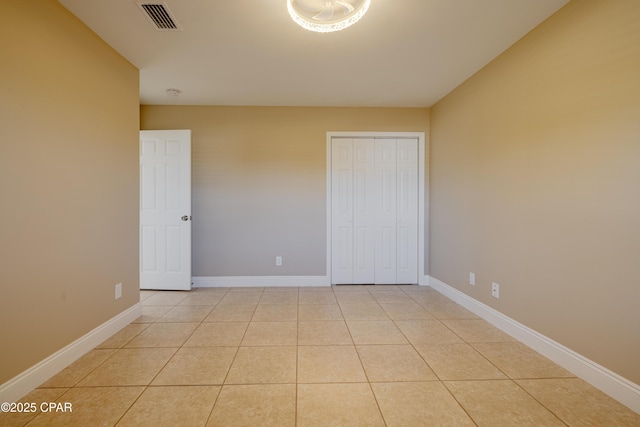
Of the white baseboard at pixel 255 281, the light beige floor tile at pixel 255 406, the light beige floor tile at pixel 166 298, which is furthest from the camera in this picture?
the white baseboard at pixel 255 281

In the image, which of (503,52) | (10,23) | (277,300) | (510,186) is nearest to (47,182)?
(10,23)

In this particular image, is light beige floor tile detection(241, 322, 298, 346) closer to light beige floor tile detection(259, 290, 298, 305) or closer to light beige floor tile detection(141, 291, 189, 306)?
light beige floor tile detection(259, 290, 298, 305)

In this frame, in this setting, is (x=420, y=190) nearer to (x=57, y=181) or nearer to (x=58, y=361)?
(x=57, y=181)

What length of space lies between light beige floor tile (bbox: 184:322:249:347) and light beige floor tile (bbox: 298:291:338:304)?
2.74ft

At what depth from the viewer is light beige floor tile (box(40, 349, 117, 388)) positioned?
1.69 m

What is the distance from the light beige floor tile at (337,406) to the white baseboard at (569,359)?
138 centimetres

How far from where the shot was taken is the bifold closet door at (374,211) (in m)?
3.81

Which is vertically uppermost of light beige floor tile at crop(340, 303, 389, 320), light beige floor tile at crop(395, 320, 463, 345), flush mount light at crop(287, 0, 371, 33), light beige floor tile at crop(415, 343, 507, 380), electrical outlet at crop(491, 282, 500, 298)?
flush mount light at crop(287, 0, 371, 33)

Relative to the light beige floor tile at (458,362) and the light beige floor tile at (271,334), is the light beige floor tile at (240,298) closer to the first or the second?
the light beige floor tile at (271,334)

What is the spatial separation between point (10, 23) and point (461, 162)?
3.74 meters

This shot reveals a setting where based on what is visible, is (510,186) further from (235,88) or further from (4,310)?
(4,310)

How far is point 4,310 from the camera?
1488 millimetres

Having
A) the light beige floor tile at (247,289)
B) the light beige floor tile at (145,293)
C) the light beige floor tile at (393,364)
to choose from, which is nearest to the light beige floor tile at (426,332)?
the light beige floor tile at (393,364)

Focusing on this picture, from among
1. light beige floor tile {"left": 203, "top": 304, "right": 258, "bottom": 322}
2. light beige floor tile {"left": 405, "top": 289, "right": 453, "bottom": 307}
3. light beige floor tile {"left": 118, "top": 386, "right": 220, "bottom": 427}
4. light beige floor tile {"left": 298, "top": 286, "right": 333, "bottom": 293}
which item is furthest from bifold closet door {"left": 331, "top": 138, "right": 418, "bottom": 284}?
light beige floor tile {"left": 118, "top": 386, "right": 220, "bottom": 427}
